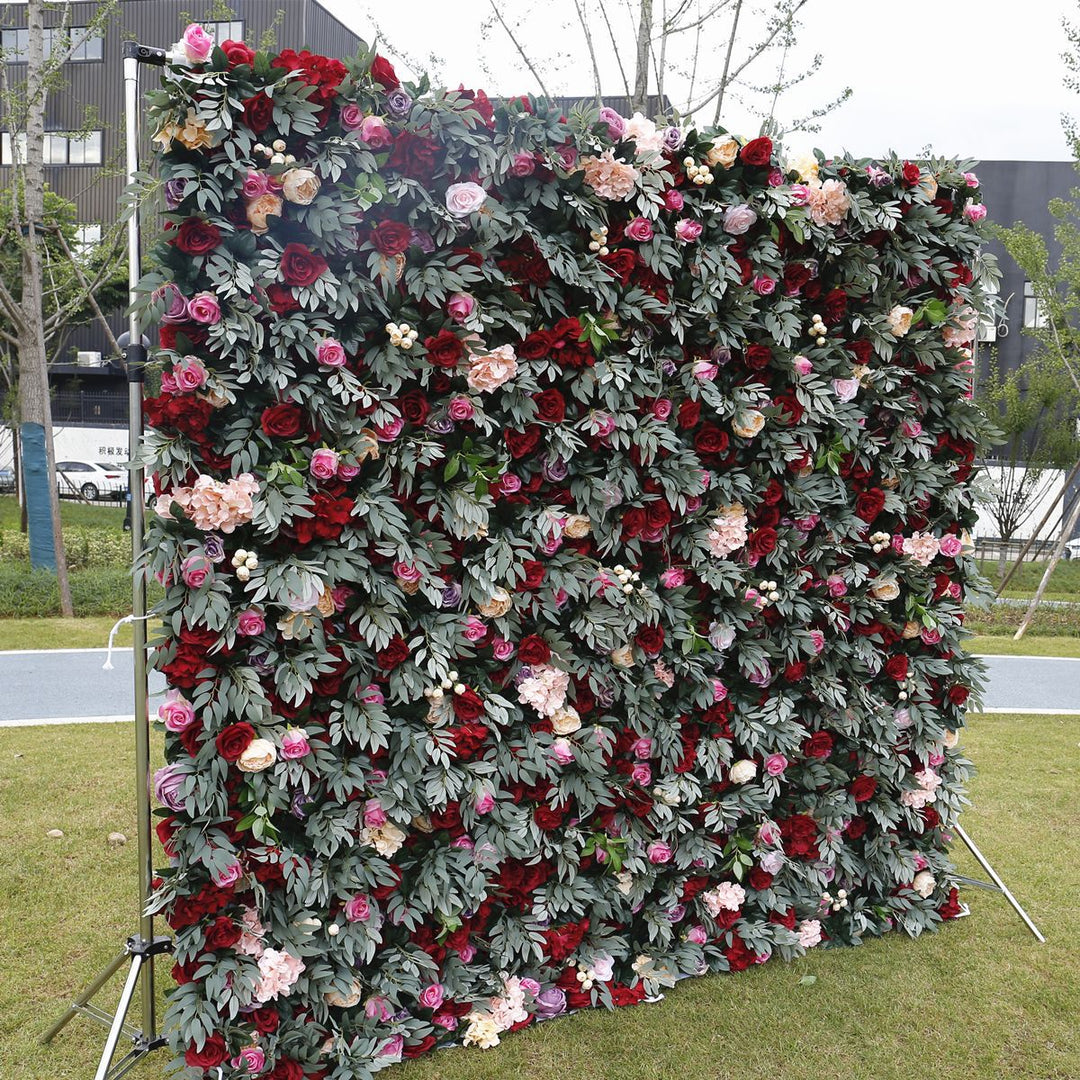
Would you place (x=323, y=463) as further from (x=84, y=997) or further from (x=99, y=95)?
(x=99, y=95)

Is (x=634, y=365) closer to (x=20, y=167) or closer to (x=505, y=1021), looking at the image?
(x=505, y=1021)

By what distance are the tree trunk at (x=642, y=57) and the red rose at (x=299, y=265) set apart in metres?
4.77

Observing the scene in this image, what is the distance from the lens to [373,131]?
8.65ft

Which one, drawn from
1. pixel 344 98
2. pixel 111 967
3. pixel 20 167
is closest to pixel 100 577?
pixel 20 167

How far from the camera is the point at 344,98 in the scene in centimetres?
264

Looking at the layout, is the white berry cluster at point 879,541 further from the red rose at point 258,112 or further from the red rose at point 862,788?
the red rose at point 258,112

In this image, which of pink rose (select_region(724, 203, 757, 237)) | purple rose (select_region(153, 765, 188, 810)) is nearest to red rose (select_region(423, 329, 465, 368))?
pink rose (select_region(724, 203, 757, 237))

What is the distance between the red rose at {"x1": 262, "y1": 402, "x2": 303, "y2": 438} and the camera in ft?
8.65

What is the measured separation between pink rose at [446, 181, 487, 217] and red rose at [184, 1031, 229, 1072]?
2.44 m

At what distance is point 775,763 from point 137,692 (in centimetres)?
222

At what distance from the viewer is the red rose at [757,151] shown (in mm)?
3242

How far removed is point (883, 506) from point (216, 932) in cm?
272

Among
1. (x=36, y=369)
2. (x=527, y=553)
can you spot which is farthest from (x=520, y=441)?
(x=36, y=369)

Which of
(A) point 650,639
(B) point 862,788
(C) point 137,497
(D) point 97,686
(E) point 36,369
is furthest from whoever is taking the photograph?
(E) point 36,369
